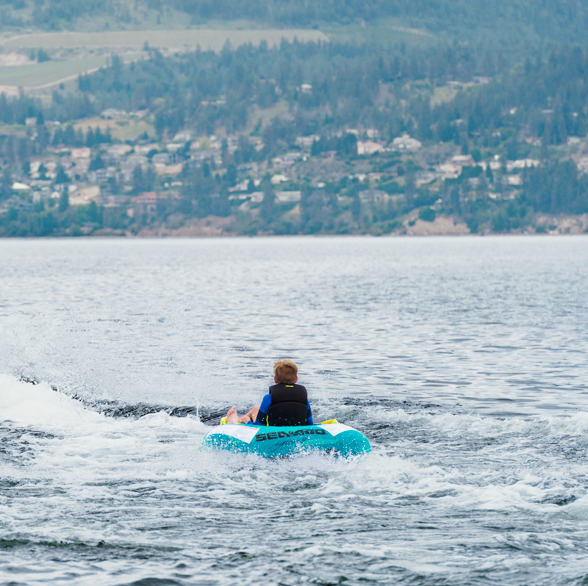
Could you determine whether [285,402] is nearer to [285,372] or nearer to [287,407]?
[287,407]

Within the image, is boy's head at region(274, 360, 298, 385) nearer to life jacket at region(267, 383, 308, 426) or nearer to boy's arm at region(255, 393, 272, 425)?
life jacket at region(267, 383, 308, 426)

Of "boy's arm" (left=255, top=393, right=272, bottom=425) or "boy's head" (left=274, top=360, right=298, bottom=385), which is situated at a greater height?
A: "boy's head" (left=274, top=360, right=298, bottom=385)

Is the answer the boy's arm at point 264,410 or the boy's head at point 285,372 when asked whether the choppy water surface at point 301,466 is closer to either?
the boy's arm at point 264,410

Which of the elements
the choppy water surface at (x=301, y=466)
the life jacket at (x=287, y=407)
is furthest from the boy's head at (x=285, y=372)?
the choppy water surface at (x=301, y=466)

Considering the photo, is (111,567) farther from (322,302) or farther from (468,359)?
(322,302)

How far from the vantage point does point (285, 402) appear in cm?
1582

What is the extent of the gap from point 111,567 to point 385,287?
67.8 meters

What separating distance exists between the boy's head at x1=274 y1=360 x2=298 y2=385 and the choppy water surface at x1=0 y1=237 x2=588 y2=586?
4.71 ft

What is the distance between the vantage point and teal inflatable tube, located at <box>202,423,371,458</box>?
605 inches

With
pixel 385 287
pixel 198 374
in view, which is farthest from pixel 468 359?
pixel 385 287

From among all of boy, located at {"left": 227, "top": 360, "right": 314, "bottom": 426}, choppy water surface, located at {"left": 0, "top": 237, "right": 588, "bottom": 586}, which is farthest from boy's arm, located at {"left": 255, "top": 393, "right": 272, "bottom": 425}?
choppy water surface, located at {"left": 0, "top": 237, "right": 588, "bottom": 586}

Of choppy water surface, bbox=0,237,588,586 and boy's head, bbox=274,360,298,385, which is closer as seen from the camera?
choppy water surface, bbox=0,237,588,586

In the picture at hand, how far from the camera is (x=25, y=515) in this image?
40.9 feet

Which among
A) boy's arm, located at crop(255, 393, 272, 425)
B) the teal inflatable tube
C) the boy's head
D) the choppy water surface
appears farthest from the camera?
boy's arm, located at crop(255, 393, 272, 425)
